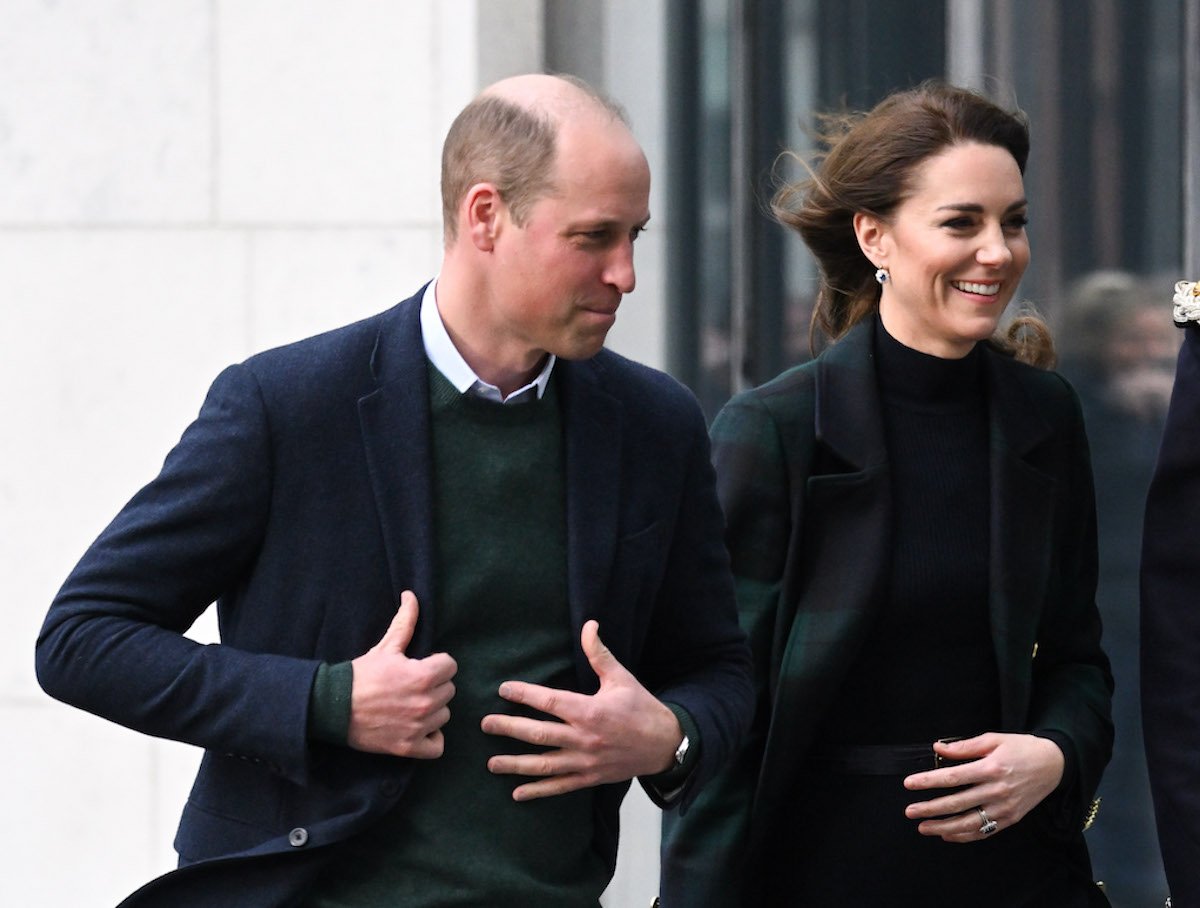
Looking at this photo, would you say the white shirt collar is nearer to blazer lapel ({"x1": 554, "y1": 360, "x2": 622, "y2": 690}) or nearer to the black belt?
blazer lapel ({"x1": 554, "y1": 360, "x2": 622, "y2": 690})

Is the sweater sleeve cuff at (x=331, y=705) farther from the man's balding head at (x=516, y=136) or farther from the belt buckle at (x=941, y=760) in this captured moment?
the belt buckle at (x=941, y=760)

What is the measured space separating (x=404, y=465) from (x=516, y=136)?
1.50 ft

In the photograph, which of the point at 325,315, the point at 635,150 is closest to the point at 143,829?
the point at 325,315

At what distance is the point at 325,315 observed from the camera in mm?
5273

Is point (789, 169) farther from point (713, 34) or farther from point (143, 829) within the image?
point (143, 829)

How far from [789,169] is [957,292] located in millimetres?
2281

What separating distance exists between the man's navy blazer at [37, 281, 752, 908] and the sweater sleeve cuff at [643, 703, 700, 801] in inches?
0.8

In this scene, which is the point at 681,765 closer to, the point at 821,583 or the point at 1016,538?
the point at 821,583

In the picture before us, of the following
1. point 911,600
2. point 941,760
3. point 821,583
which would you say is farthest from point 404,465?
point 941,760

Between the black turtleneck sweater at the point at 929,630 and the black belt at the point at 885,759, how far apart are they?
0.05 ft

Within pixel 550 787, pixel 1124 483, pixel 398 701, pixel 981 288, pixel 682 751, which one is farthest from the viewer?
pixel 1124 483

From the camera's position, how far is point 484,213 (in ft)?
8.45

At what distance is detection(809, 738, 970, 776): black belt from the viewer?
3.28 meters

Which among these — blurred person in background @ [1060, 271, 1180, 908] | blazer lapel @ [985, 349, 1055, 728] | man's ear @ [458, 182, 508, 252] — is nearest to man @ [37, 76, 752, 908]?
man's ear @ [458, 182, 508, 252]
